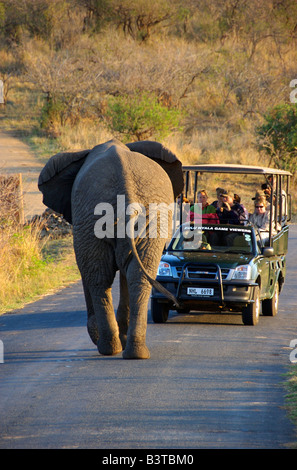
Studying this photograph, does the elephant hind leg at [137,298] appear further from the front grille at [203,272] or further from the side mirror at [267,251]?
the side mirror at [267,251]

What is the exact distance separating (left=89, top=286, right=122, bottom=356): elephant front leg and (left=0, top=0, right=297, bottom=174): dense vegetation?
20793mm

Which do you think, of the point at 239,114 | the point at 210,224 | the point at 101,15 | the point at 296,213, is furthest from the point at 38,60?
the point at 210,224

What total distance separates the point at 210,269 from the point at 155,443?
5.23 m

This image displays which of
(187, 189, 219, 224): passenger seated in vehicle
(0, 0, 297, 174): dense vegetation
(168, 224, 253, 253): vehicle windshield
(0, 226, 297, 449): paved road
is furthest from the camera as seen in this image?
(0, 0, 297, 174): dense vegetation

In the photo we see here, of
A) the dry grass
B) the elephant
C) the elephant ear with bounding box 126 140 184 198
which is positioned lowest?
the dry grass

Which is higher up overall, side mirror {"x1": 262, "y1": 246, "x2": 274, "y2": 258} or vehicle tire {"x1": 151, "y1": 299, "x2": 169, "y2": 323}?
side mirror {"x1": 262, "y1": 246, "x2": 274, "y2": 258}

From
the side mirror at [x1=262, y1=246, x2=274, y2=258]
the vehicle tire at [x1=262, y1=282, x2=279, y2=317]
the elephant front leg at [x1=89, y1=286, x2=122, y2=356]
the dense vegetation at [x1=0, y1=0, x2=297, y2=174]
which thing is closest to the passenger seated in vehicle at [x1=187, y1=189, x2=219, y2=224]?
the side mirror at [x1=262, y1=246, x2=274, y2=258]

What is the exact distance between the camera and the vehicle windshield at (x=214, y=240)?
11.1m

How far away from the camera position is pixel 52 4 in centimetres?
4541

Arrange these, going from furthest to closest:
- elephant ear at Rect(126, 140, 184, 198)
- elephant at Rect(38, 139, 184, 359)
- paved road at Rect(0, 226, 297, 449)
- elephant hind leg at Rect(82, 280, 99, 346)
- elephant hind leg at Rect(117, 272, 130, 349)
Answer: elephant ear at Rect(126, 140, 184, 198), elephant hind leg at Rect(117, 272, 130, 349), elephant hind leg at Rect(82, 280, 99, 346), elephant at Rect(38, 139, 184, 359), paved road at Rect(0, 226, 297, 449)

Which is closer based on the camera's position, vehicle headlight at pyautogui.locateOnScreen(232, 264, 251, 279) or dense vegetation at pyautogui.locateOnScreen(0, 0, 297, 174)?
vehicle headlight at pyautogui.locateOnScreen(232, 264, 251, 279)

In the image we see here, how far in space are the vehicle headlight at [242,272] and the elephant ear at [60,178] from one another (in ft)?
8.81

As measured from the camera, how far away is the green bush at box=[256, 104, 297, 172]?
89.3ft

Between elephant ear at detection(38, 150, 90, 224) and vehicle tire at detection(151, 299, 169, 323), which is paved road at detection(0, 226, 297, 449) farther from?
elephant ear at detection(38, 150, 90, 224)
